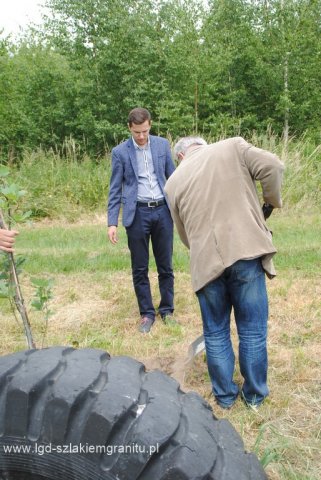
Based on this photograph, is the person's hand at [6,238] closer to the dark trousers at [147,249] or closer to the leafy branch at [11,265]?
the leafy branch at [11,265]

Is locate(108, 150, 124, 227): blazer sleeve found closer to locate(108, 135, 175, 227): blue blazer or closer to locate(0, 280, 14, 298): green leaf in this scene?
locate(108, 135, 175, 227): blue blazer

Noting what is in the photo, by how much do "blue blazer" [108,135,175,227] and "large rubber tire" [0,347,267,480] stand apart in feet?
9.71

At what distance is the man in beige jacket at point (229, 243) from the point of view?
300 centimetres

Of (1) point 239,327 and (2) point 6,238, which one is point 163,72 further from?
(2) point 6,238

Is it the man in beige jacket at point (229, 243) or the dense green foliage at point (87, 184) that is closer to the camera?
the man in beige jacket at point (229, 243)

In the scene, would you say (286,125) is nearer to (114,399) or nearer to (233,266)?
(233,266)

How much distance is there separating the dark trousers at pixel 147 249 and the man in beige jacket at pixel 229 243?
4.12 feet

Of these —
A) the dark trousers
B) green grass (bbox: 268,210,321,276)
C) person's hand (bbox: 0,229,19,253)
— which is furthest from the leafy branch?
green grass (bbox: 268,210,321,276)

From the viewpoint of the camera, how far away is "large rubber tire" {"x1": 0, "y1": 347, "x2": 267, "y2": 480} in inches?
57.9

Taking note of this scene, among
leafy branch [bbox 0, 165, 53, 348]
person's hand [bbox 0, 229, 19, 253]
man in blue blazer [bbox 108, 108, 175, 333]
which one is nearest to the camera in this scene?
person's hand [bbox 0, 229, 19, 253]

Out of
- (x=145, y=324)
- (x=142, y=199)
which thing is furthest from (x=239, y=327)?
(x=142, y=199)

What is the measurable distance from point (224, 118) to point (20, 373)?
1479cm

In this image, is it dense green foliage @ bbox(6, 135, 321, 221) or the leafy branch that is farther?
dense green foliage @ bbox(6, 135, 321, 221)

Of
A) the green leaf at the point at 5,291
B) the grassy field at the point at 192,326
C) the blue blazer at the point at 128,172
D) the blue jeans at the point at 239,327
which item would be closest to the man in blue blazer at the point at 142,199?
the blue blazer at the point at 128,172
